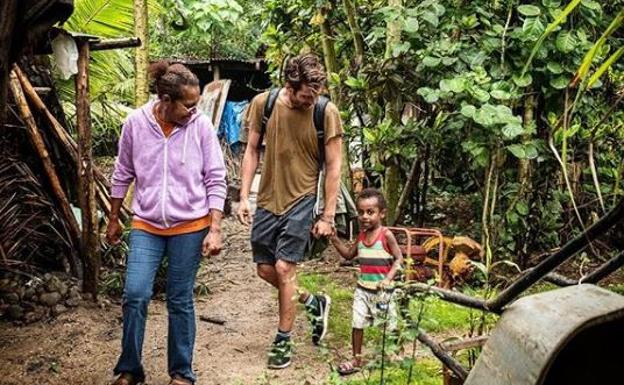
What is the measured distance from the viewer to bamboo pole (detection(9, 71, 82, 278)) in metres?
5.19

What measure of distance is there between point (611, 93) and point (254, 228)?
3771 millimetres

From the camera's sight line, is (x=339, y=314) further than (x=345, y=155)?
No

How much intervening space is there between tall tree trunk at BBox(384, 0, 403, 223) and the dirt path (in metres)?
1.80

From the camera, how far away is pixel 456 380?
109 inches

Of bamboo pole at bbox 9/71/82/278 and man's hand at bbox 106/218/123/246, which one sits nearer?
man's hand at bbox 106/218/123/246

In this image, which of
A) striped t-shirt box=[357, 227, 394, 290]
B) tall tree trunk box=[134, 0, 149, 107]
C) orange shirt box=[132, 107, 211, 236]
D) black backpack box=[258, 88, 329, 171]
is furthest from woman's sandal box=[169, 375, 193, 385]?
tall tree trunk box=[134, 0, 149, 107]

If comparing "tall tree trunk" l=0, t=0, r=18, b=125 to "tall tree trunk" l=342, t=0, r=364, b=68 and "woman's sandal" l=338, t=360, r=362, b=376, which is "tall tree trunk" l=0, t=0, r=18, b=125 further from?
"tall tree trunk" l=342, t=0, r=364, b=68

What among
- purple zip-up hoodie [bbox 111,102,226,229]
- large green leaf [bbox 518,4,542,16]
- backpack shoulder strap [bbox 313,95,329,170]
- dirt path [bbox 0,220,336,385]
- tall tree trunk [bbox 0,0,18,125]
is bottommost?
dirt path [bbox 0,220,336,385]

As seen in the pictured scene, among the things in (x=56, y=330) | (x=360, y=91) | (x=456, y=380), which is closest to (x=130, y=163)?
(x=56, y=330)

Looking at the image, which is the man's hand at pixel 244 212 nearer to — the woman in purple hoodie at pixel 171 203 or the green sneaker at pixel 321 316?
the woman in purple hoodie at pixel 171 203

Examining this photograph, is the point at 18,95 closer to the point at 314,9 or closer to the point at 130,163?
the point at 130,163

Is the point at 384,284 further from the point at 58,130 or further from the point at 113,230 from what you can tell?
the point at 58,130

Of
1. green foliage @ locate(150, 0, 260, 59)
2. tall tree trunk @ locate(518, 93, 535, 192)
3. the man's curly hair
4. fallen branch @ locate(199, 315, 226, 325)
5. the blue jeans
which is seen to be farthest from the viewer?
green foliage @ locate(150, 0, 260, 59)

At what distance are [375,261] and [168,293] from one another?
1.28m
